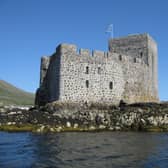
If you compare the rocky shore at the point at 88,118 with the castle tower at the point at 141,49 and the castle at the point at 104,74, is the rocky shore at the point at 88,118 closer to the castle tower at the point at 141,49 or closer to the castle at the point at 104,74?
the castle at the point at 104,74

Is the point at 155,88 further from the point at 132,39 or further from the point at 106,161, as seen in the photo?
the point at 106,161

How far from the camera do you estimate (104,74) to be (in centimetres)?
3603

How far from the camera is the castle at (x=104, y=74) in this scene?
34.6m

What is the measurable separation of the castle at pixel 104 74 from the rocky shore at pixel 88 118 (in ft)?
6.75

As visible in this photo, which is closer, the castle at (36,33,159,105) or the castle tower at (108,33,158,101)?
the castle at (36,33,159,105)

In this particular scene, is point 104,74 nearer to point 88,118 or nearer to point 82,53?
point 82,53

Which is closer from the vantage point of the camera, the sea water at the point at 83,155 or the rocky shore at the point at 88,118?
the sea water at the point at 83,155

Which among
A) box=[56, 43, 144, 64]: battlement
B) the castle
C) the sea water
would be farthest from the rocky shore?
the sea water

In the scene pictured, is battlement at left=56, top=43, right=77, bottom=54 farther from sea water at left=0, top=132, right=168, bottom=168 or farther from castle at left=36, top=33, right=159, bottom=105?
sea water at left=0, top=132, right=168, bottom=168

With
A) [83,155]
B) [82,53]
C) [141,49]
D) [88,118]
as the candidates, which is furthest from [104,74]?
[83,155]

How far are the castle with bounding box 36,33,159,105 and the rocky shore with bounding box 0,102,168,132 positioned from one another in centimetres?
206

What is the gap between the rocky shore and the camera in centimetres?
2970

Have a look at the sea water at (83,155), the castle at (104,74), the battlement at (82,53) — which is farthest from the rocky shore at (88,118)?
the sea water at (83,155)

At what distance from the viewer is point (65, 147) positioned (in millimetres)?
17750
